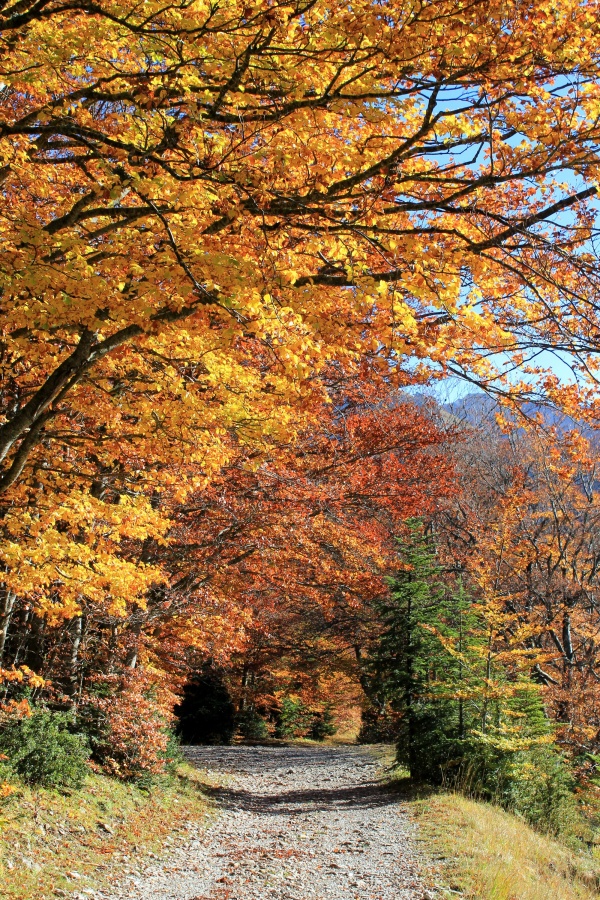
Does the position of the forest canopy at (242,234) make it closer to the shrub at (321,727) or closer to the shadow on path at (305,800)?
the shadow on path at (305,800)

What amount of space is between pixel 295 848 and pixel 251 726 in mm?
16144

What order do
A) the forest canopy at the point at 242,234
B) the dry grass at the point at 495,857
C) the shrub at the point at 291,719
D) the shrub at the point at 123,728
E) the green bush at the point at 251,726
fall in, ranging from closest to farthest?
the forest canopy at the point at 242,234, the dry grass at the point at 495,857, the shrub at the point at 123,728, the green bush at the point at 251,726, the shrub at the point at 291,719

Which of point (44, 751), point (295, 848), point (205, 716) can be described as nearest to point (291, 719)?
point (205, 716)

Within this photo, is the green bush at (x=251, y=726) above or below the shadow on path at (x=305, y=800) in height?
below

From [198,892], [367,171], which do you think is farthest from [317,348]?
[198,892]

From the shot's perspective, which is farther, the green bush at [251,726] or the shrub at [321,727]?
the shrub at [321,727]

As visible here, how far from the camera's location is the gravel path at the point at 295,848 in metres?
6.38

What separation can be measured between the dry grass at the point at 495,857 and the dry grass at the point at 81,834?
333 cm

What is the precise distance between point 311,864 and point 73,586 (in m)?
4.21

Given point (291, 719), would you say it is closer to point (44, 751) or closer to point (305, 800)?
point (305, 800)

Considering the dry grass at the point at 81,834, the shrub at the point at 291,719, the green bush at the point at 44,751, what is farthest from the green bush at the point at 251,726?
the green bush at the point at 44,751

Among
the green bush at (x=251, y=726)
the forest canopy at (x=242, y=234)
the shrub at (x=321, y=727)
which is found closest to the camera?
the forest canopy at (x=242, y=234)

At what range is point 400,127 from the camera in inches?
167

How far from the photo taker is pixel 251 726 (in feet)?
77.4
